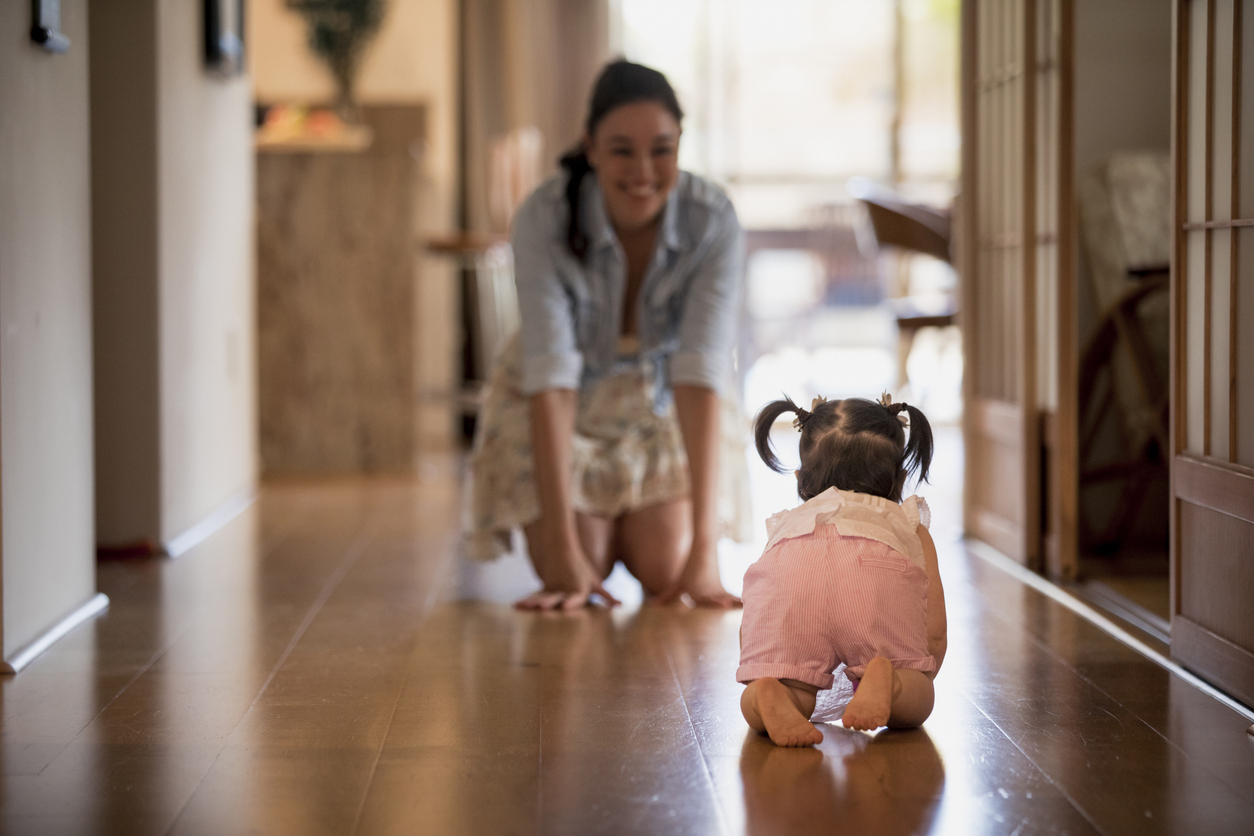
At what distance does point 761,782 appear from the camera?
56.2 inches

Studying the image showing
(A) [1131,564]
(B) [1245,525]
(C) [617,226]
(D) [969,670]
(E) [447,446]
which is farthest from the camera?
(E) [447,446]

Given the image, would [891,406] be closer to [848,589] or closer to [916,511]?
[916,511]

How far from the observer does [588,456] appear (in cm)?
255

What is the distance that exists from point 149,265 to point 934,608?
205cm

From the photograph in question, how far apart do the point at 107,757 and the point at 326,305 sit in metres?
3.11

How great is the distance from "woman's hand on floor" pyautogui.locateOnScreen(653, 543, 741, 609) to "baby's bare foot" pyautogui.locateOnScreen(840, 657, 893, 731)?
782mm

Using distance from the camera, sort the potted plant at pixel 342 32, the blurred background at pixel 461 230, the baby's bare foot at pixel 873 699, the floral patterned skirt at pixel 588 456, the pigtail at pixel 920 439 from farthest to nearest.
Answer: the potted plant at pixel 342 32, the floral patterned skirt at pixel 588 456, the blurred background at pixel 461 230, the pigtail at pixel 920 439, the baby's bare foot at pixel 873 699

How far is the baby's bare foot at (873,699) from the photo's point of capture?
1518 millimetres

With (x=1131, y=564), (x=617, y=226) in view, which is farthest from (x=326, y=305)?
(x=1131, y=564)

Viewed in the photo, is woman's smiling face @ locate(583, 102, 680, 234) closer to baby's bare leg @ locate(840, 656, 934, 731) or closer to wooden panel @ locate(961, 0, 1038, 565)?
wooden panel @ locate(961, 0, 1038, 565)

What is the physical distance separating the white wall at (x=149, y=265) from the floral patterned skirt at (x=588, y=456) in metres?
0.88

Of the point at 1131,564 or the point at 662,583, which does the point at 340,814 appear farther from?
the point at 1131,564

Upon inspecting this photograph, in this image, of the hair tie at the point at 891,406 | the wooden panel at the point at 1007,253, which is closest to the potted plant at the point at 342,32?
the wooden panel at the point at 1007,253

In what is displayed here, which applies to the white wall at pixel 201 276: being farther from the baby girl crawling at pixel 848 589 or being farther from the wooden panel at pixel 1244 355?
the wooden panel at pixel 1244 355
